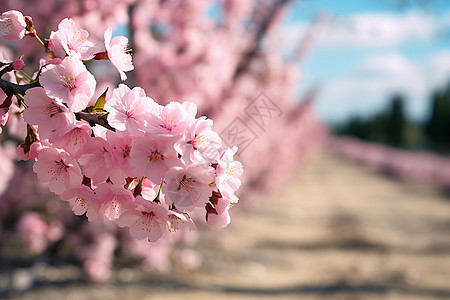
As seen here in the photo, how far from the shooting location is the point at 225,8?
5.84m

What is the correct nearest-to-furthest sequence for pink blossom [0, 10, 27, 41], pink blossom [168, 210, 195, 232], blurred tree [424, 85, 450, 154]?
pink blossom [168, 210, 195, 232]
pink blossom [0, 10, 27, 41]
blurred tree [424, 85, 450, 154]

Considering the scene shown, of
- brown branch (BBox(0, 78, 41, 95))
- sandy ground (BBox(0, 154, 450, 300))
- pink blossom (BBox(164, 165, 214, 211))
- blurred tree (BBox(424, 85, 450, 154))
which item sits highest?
blurred tree (BBox(424, 85, 450, 154))

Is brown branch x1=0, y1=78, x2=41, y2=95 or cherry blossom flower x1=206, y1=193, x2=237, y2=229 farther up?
brown branch x1=0, y1=78, x2=41, y2=95

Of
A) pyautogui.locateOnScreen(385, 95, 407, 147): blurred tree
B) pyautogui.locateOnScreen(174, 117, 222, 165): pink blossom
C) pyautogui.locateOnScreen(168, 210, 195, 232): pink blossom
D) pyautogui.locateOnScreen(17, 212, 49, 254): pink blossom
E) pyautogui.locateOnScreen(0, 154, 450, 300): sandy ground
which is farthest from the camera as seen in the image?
pyautogui.locateOnScreen(385, 95, 407, 147): blurred tree

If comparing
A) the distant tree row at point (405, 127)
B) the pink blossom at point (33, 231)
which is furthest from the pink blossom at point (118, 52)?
the distant tree row at point (405, 127)

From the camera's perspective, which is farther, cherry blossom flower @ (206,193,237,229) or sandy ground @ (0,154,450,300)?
sandy ground @ (0,154,450,300)

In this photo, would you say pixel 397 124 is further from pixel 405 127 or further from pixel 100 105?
pixel 100 105

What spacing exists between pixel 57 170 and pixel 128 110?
26cm

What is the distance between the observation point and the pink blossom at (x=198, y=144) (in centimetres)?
100

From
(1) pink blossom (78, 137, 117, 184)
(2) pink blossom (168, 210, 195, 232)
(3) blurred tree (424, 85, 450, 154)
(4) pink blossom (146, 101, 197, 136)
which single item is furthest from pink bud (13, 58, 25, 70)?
(3) blurred tree (424, 85, 450, 154)

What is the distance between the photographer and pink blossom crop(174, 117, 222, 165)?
3.26ft

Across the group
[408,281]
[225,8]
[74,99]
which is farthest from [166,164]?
[408,281]

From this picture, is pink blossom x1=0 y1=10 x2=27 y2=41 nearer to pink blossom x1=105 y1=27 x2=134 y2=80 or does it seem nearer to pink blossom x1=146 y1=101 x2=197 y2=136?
pink blossom x1=105 y1=27 x2=134 y2=80

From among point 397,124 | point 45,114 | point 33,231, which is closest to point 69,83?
point 45,114
